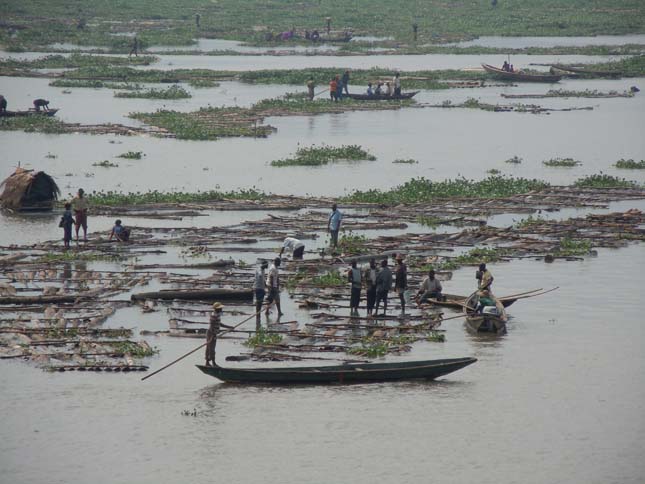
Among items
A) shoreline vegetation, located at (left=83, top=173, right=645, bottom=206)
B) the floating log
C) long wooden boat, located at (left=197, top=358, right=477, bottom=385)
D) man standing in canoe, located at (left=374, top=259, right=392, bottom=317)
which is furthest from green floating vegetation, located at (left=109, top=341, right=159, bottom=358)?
shoreline vegetation, located at (left=83, top=173, right=645, bottom=206)

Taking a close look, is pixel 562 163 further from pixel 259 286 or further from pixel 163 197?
pixel 259 286

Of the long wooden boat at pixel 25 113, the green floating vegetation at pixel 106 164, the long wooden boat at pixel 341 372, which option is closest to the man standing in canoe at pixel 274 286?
the long wooden boat at pixel 341 372

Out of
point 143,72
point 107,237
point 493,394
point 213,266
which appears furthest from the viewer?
point 143,72

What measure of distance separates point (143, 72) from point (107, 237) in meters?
44.6

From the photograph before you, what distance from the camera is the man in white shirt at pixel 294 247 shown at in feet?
99.0

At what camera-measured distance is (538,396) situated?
70.6 feet

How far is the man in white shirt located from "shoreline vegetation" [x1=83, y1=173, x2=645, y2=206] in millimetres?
7266

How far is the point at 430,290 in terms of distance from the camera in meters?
26.2

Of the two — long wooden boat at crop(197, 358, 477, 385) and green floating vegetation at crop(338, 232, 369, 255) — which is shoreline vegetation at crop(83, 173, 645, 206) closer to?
green floating vegetation at crop(338, 232, 369, 255)

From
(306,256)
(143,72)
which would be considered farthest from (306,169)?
(143,72)

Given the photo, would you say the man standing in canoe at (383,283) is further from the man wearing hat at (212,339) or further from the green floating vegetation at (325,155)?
the green floating vegetation at (325,155)

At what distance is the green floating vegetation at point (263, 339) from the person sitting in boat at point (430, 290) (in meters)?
3.89

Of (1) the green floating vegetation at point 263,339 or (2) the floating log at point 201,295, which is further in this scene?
(2) the floating log at point 201,295

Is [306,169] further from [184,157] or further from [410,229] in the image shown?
[410,229]
